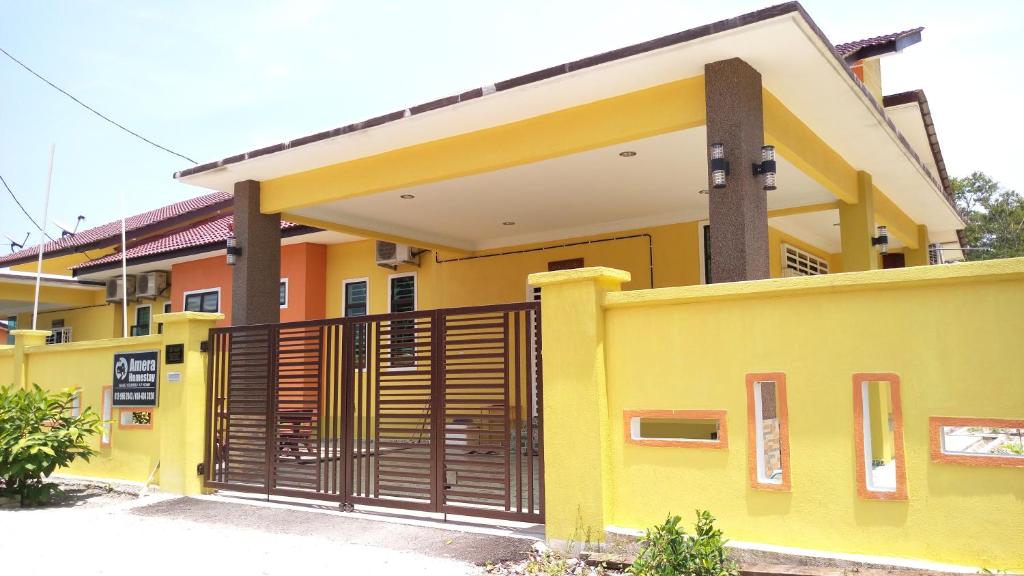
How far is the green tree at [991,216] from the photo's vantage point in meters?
37.1

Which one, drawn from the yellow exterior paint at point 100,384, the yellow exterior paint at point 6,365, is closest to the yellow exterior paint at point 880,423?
the yellow exterior paint at point 100,384

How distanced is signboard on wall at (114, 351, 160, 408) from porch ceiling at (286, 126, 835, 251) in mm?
2548

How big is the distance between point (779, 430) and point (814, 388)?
1.09ft

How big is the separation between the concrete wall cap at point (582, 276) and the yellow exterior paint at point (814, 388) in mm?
39

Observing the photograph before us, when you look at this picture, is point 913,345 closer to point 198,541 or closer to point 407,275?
point 198,541

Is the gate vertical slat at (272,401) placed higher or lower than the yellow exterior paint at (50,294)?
lower

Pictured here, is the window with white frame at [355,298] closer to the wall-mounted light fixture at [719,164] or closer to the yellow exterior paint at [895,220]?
the yellow exterior paint at [895,220]

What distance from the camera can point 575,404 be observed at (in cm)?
551

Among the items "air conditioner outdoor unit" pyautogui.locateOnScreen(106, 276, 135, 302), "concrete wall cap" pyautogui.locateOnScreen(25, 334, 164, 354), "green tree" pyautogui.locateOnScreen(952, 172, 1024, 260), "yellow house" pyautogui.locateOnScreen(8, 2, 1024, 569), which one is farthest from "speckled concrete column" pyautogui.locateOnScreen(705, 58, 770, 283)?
"green tree" pyautogui.locateOnScreen(952, 172, 1024, 260)

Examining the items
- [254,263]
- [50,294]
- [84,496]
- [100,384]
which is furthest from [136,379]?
[50,294]

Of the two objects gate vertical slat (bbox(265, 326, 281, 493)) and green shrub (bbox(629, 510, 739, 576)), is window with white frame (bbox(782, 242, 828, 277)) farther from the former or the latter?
green shrub (bbox(629, 510, 739, 576))

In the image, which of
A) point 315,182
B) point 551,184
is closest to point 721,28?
point 551,184

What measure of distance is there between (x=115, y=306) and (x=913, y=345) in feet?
60.7

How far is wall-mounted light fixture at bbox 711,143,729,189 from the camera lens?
6359mm
